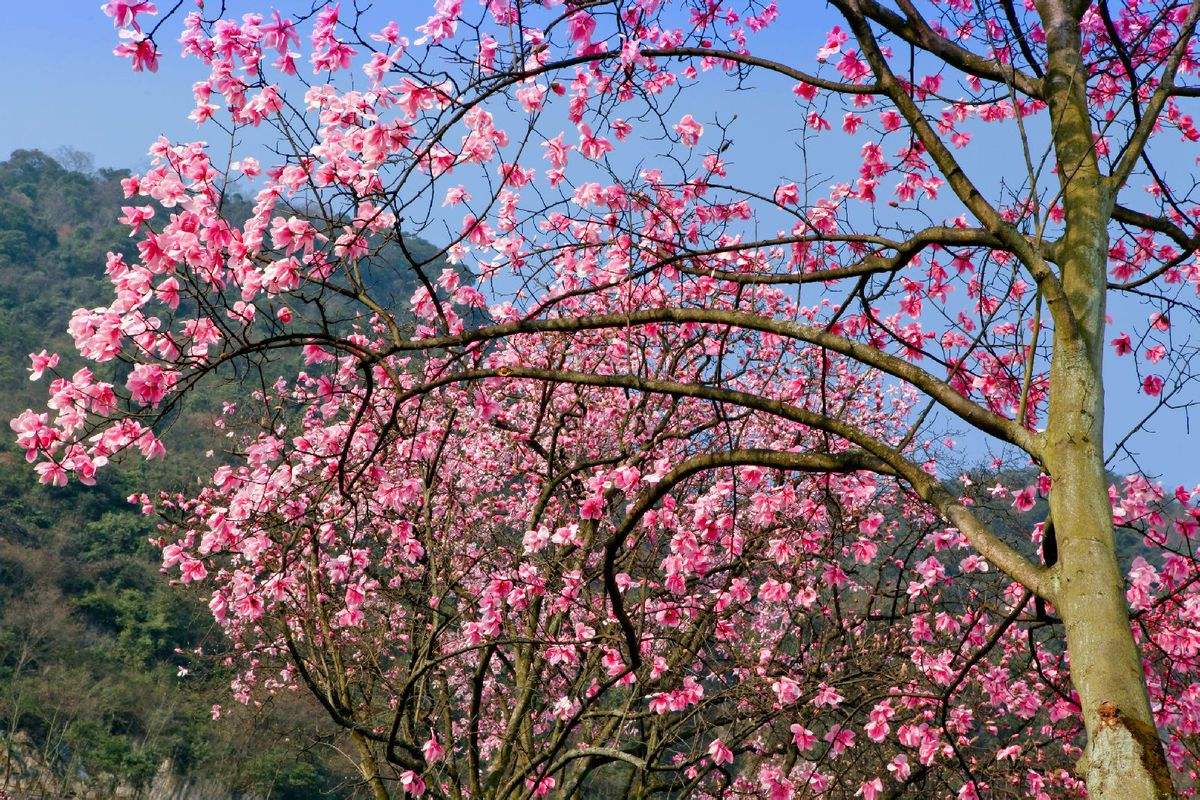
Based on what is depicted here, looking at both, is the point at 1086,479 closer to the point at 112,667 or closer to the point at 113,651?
the point at 112,667

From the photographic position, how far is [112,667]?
19.3 meters

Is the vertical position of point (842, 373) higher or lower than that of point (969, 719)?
higher

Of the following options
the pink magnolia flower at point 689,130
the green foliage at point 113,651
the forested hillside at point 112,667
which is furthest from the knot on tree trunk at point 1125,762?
the forested hillside at point 112,667

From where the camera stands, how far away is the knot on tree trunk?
8.00 feet

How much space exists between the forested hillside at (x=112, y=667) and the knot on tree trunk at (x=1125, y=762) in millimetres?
11091

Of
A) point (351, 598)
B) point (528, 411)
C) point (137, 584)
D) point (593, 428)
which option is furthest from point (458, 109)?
point (137, 584)

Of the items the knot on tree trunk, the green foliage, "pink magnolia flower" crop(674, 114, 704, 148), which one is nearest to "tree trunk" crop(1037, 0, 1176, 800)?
the knot on tree trunk

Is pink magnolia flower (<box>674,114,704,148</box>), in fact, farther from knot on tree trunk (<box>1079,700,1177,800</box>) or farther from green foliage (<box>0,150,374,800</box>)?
green foliage (<box>0,150,374,800</box>)

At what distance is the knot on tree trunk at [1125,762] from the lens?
2.44 m

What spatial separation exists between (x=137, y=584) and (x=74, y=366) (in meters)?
8.89

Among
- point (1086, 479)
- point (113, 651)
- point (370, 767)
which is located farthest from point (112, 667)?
point (1086, 479)

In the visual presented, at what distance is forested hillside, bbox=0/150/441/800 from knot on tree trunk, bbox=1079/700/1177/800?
11091 mm

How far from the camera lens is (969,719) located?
7418mm

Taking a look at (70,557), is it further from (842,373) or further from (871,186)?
(871,186)
